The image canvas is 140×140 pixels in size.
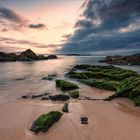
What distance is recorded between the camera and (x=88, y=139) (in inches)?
265

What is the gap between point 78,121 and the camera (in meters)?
8.39

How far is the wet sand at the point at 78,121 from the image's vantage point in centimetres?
701

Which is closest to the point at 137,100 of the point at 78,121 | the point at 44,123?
the point at 78,121

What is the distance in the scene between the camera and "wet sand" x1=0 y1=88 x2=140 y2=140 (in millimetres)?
7012

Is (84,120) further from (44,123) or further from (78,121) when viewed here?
(44,123)

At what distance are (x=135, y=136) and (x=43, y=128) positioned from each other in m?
3.54

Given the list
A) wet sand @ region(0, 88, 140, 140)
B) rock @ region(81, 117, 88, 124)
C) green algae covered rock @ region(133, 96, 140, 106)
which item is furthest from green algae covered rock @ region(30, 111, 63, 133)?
green algae covered rock @ region(133, 96, 140, 106)

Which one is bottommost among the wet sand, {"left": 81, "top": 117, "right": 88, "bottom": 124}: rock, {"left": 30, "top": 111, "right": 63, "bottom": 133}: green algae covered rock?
the wet sand

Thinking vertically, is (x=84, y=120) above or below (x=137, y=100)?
below

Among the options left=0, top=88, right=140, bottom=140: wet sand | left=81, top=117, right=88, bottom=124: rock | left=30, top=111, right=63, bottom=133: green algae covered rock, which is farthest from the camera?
left=81, top=117, right=88, bottom=124: rock

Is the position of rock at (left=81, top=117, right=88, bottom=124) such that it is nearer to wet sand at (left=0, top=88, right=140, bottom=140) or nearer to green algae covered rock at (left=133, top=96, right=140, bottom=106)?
wet sand at (left=0, top=88, right=140, bottom=140)

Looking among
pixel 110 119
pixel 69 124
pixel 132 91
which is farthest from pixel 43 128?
pixel 132 91

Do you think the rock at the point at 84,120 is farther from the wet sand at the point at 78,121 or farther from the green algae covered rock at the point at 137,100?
the green algae covered rock at the point at 137,100

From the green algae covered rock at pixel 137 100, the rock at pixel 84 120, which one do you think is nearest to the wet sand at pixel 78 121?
the rock at pixel 84 120
